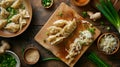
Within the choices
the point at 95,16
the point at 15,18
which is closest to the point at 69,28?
the point at 95,16

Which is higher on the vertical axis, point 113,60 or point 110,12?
point 110,12

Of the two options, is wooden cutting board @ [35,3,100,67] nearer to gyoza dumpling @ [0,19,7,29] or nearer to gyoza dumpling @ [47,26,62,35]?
gyoza dumpling @ [47,26,62,35]

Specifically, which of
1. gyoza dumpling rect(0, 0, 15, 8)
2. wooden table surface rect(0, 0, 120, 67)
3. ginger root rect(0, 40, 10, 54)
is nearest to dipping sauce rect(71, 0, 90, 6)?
wooden table surface rect(0, 0, 120, 67)

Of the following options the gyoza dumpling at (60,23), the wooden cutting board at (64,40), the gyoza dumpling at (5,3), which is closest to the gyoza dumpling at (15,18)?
the gyoza dumpling at (5,3)

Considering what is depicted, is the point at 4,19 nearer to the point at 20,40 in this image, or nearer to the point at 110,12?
the point at 20,40

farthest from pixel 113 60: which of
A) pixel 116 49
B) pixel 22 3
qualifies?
pixel 22 3

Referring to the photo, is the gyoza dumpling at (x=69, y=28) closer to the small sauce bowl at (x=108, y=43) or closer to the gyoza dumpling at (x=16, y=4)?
the small sauce bowl at (x=108, y=43)

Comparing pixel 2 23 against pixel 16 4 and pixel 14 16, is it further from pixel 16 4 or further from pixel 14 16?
pixel 16 4
